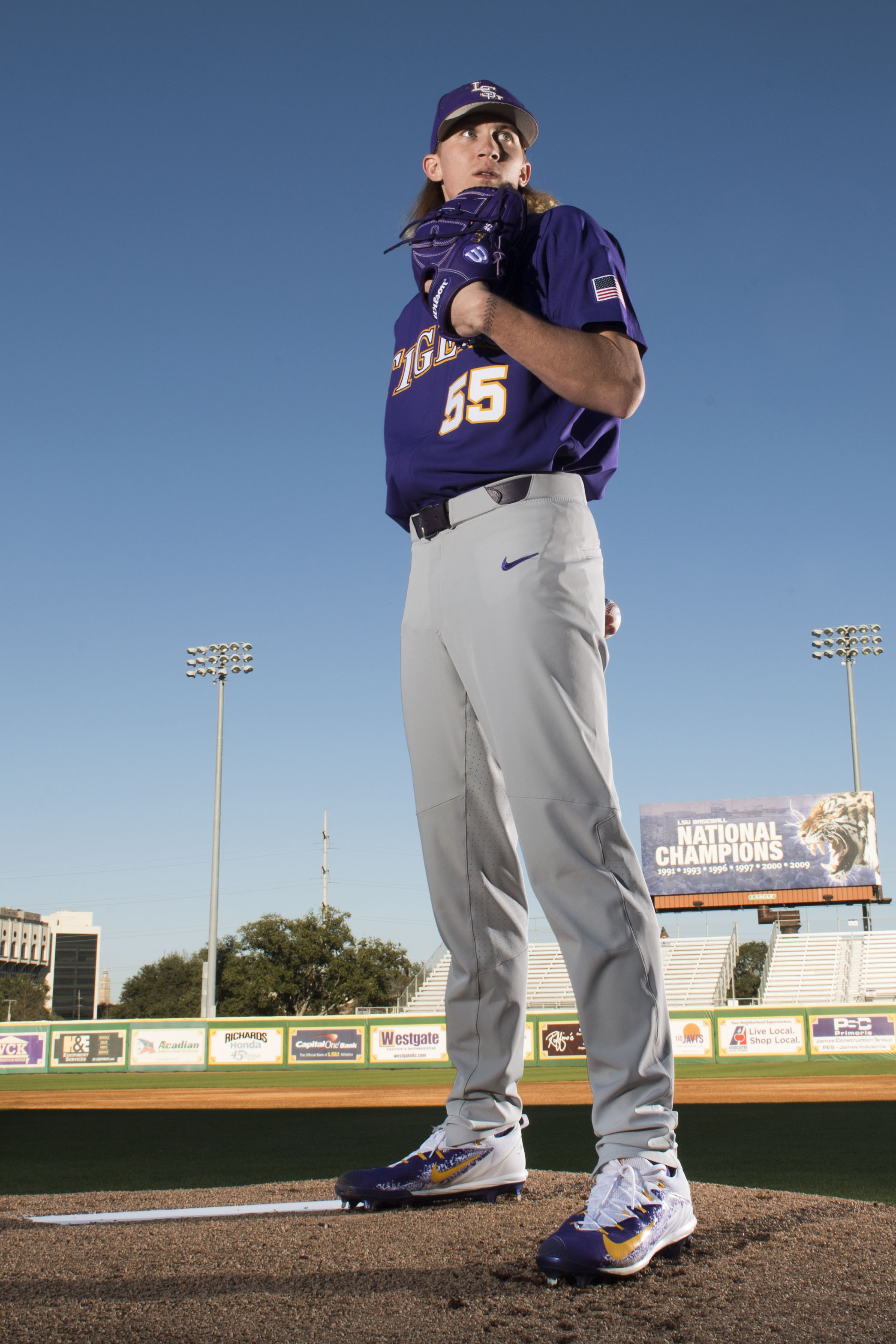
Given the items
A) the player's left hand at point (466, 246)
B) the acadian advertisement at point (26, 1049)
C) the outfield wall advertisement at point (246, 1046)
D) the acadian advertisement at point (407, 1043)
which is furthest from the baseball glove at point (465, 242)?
the acadian advertisement at point (26, 1049)

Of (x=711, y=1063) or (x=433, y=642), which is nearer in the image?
(x=433, y=642)

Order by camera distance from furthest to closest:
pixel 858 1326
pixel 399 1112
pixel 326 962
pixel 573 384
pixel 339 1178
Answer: pixel 326 962 < pixel 399 1112 < pixel 339 1178 < pixel 573 384 < pixel 858 1326

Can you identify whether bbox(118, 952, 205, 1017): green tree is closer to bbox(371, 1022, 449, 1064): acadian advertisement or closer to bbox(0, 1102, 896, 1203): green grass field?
bbox(371, 1022, 449, 1064): acadian advertisement

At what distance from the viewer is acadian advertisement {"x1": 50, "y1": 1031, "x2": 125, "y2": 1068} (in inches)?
841

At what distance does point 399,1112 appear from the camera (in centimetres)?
838

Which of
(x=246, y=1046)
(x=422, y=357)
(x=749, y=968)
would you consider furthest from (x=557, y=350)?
(x=749, y=968)

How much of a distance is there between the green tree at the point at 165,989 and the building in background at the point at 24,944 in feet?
131

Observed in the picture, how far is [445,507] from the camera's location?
211 cm

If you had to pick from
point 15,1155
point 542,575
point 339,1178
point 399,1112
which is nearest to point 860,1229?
point 339,1178

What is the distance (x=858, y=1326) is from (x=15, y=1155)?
4429mm

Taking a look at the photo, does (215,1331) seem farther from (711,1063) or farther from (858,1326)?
(711,1063)

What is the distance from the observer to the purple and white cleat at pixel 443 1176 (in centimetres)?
203

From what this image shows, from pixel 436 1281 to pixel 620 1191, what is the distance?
32 cm

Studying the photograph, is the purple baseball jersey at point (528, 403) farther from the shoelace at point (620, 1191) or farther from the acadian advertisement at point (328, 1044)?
the acadian advertisement at point (328, 1044)
